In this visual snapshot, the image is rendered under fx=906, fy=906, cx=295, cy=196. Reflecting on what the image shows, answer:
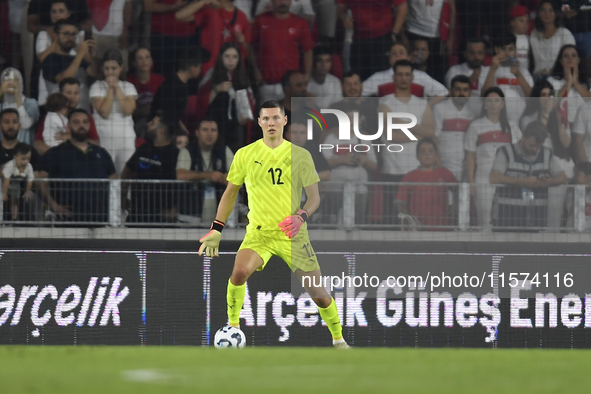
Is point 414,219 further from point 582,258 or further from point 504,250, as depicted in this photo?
point 582,258

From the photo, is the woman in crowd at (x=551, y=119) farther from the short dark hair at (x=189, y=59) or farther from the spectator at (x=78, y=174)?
the spectator at (x=78, y=174)

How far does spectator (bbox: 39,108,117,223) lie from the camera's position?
8.62 metres

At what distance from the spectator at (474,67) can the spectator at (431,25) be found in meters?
0.15

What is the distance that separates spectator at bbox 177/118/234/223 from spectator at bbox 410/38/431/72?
2312 millimetres

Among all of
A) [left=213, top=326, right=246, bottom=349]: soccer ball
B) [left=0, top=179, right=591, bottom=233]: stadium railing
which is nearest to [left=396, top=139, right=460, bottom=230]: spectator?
[left=0, top=179, right=591, bottom=233]: stadium railing

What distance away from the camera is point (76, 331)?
25.1ft

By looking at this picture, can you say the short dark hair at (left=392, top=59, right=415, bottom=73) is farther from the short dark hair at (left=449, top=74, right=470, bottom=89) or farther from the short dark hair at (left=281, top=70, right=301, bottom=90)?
the short dark hair at (left=281, top=70, right=301, bottom=90)

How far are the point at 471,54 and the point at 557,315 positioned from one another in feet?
11.4

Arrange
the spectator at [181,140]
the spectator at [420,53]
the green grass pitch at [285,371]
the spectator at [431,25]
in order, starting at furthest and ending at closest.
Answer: the spectator at [431,25] < the spectator at [420,53] < the spectator at [181,140] < the green grass pitch at [285,371]

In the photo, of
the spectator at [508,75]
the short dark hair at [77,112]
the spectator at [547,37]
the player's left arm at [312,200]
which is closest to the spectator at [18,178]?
the short dark hair at [77,112]

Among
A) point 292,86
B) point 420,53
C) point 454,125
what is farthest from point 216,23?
point 454,125

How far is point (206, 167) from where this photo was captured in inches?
354

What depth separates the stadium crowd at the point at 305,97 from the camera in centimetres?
866

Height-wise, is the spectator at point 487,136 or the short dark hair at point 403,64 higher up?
the short dark hair at point 403,64
